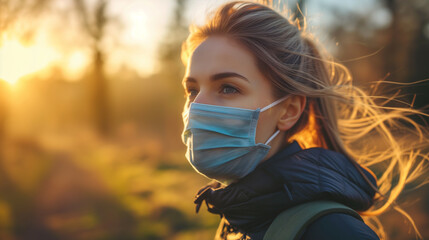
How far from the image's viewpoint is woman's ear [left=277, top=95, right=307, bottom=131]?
214cm

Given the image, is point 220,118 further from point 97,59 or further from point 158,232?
point 97,59

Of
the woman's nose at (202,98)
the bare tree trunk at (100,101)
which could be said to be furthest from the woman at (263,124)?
the bare tree trunk at (100,101)

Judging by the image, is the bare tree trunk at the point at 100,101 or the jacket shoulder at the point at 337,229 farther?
the bare tree trunk at the point at 100,101

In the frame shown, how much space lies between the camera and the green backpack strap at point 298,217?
1489 millimetres

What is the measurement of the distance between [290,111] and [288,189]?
0.64 m

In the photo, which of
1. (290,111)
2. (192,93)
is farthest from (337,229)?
(192,93)

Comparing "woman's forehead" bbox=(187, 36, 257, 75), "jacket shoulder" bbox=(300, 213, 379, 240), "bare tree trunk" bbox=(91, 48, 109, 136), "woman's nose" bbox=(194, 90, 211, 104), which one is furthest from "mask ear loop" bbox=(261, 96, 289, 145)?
"bare tree trunk" bbox=(91, 48, 109, 136)

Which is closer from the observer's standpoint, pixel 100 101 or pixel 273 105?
pixel 273 105

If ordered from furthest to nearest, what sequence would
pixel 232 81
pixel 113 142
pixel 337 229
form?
pixel 113 142 → pixel 232 81 → pixel 337 229

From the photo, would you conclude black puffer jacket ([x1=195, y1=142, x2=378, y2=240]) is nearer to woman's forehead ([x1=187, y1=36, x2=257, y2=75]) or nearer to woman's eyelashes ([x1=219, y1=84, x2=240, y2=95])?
woman's eyelashes ([x1=219, y1=84, x2=240, y2=95])

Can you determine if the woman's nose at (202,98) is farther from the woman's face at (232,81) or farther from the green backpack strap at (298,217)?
the green backpack strap at (298,217)

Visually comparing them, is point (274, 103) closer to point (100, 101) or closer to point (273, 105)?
point (273, 105)

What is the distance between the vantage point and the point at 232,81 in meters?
1.98

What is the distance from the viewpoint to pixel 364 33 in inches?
394
